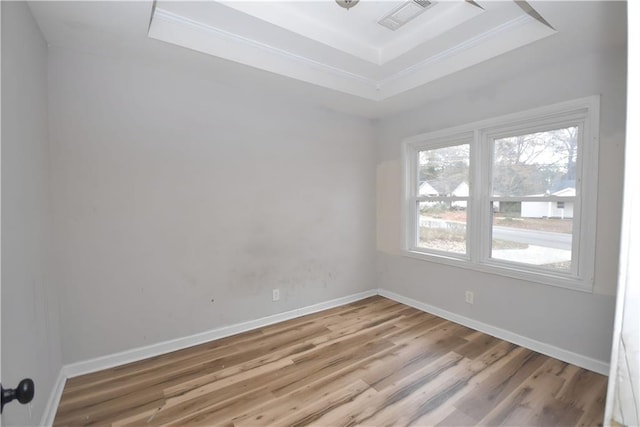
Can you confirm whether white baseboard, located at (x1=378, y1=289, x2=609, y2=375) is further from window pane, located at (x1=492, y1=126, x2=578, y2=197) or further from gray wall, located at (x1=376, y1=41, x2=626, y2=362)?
window pane, located at (x1=492, y1=126, x2=578, y2=197)

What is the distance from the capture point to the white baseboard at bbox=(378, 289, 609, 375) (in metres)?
2.28

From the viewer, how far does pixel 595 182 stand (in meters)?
2.25

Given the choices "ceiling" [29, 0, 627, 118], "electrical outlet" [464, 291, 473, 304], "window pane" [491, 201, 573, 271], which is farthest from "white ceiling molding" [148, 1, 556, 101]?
"electrical outlet" [464, 291, 473, 304]

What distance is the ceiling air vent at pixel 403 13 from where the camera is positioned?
2.19 meters

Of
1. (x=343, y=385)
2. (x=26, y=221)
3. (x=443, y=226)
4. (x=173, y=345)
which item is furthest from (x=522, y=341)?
(x=26, y=221)

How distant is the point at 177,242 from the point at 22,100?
1426mm

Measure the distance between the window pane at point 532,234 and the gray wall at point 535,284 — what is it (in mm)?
224

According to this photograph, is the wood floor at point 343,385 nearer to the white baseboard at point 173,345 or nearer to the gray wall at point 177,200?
the white baseboard at point 173,345

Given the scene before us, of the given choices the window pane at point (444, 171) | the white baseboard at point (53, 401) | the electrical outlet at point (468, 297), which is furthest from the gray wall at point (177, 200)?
the electrical outlet at point (468, 297)

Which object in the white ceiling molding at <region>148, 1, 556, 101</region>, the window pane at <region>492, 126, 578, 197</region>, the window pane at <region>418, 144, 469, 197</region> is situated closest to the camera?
the white ceiling molding at <region>148, 1, 556, 101</region>

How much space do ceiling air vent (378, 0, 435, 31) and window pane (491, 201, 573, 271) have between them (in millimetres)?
1965

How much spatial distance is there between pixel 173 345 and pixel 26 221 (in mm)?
1595

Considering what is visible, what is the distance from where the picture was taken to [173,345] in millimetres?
2639

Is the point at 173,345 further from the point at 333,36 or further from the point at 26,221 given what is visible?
the point at 333,36
